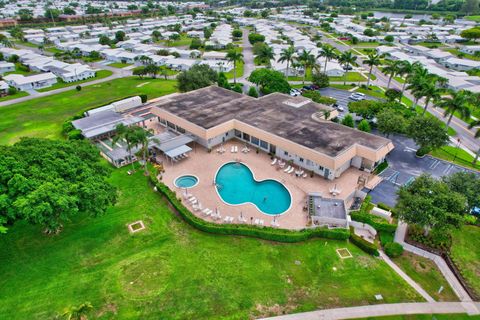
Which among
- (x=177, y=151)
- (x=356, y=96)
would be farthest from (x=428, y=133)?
(x=177, y=151)

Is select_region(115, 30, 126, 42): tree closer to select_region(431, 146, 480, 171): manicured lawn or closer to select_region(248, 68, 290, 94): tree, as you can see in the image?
select_region(248, 68, 290, 94): tree

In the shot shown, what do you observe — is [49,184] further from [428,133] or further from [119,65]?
[119,65]

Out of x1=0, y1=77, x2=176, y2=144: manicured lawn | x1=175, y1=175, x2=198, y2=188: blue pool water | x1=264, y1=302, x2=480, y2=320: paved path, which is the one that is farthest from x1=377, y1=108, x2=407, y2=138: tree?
x1=0, y1=77, x2=176, y2=144: manicured lawn

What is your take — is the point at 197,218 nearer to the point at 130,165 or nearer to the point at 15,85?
the point at 130,165

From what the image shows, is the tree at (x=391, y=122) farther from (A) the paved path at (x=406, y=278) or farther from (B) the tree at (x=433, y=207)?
(A) the paved path at (x=406, y=278)

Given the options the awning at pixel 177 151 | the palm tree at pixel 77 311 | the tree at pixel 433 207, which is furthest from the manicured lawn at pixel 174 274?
the awning at pixel 177 151
